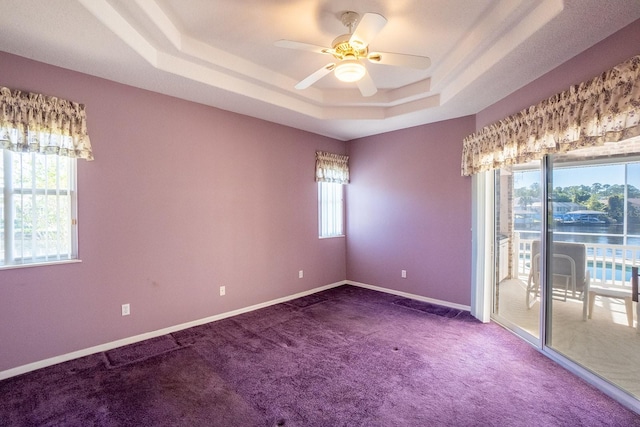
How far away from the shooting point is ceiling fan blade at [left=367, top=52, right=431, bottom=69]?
2.27 metres

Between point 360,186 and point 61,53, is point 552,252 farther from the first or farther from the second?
point 61,53

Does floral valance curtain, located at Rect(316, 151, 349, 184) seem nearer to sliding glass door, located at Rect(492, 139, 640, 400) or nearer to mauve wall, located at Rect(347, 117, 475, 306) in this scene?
mauve wall, located at Rect(347, 117, 475, 306)

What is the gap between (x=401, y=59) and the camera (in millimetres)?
2314

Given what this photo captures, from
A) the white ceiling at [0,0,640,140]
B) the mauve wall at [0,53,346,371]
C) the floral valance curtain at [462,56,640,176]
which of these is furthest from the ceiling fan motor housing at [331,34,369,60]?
the mauve wall at [0,53,346,371]

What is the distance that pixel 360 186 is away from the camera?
5328 mm

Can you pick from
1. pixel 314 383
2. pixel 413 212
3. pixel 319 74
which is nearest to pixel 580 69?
pixel 319 74

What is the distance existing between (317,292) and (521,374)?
3.00 m

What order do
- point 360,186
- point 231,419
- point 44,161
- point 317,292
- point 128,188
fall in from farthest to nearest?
point 360,186 → point 317,292 → point 128,188 → point 44,161 → point 231,419

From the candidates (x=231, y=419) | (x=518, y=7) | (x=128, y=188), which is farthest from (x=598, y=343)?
(x=128, y=188)

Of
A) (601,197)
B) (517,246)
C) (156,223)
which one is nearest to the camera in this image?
(601,197)

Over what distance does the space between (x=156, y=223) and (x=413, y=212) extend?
11.4 feet

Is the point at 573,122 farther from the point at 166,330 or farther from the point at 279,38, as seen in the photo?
the point at 166,330

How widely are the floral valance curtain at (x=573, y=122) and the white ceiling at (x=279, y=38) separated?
33cm

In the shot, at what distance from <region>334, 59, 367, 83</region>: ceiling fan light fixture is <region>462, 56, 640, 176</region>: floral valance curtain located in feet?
5.41
